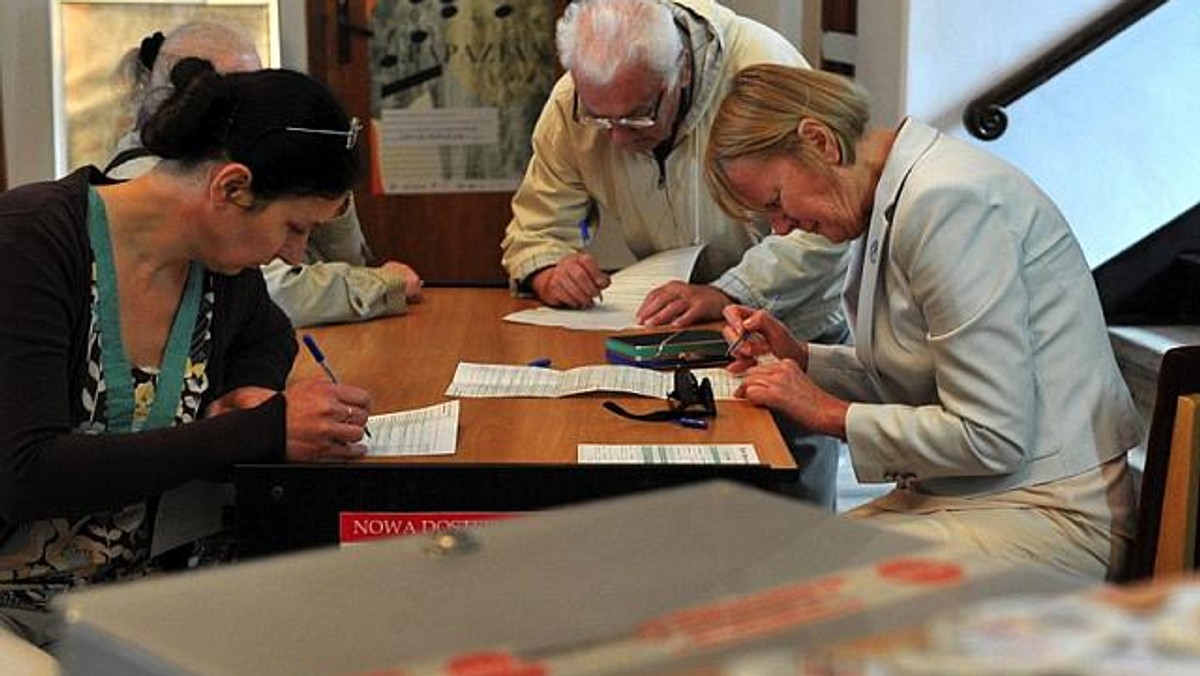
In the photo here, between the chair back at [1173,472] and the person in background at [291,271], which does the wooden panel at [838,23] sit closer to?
the person in background at [291,271]

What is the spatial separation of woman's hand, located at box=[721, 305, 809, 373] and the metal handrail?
5.18 feet

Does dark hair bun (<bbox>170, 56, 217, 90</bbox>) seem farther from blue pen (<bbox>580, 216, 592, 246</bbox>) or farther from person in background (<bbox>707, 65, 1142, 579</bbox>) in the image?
blue pen (<bbox>580, 216, 592, 246</bbox>)

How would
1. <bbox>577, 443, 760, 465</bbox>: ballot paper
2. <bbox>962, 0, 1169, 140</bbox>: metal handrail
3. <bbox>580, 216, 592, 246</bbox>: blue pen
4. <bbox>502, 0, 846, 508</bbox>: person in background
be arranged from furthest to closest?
1. <bbox>962, 0, 1169, 140</bbox>: metal handrail
2. <bbox>580, 216, 592, 246</bbox>: blue pen
3. <bbox>502, 0, 846, 508</bbox>: person in background
4. <bbox>577, 443, 760, 465</bbox>: ballot paper

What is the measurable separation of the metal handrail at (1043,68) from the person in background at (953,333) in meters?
1.78

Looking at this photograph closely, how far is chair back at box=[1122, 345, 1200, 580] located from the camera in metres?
2.23

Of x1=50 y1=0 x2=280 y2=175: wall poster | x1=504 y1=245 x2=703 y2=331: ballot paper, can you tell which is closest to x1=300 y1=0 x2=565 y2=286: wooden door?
x1=50 y1=0 x2=280 y2=175: wall poster

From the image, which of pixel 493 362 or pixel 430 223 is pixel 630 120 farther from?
pixel 430 223

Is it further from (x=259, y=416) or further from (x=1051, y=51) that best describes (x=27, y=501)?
(x=1051, y=51)

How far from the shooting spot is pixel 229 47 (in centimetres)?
342

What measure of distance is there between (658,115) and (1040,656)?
277 cm

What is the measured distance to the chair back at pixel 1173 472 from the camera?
87.7 inches

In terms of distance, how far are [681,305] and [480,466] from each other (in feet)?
3.54

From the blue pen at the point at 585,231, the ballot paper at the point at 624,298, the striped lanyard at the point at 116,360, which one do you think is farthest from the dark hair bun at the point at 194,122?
the blue pen at the point at 585,231

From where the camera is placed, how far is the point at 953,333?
2342mm
